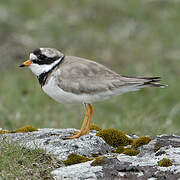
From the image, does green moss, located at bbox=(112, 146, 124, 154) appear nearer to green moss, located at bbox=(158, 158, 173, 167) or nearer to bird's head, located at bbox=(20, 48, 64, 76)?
green moss, located at bbox=(158, 158, 173, 167)

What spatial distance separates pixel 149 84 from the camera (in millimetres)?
6242

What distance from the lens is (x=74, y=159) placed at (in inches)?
216

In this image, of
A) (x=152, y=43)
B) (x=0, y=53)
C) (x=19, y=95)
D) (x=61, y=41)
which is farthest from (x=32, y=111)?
(x=152, y=43)

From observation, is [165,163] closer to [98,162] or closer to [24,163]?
[98,162]

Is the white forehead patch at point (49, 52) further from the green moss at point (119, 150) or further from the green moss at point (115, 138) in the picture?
the green moss at point (119, 150)

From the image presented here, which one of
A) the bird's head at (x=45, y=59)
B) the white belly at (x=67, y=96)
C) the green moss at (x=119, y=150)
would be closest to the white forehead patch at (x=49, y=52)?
the bird's head at (x=45, y=59)

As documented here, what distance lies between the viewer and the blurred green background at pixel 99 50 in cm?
1078

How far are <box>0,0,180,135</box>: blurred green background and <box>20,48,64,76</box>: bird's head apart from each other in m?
2.80

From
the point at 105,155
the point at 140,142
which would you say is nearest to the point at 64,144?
the point at 105,155

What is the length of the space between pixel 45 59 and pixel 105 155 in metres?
1.73

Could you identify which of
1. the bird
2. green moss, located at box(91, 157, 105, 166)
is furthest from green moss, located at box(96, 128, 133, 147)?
green moss, located at box(91, 157, 105, 166)

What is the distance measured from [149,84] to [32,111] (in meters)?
5.14

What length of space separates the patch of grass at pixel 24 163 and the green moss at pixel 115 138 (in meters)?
1.00

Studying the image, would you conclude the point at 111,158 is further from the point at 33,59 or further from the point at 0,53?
the point at 0,53
